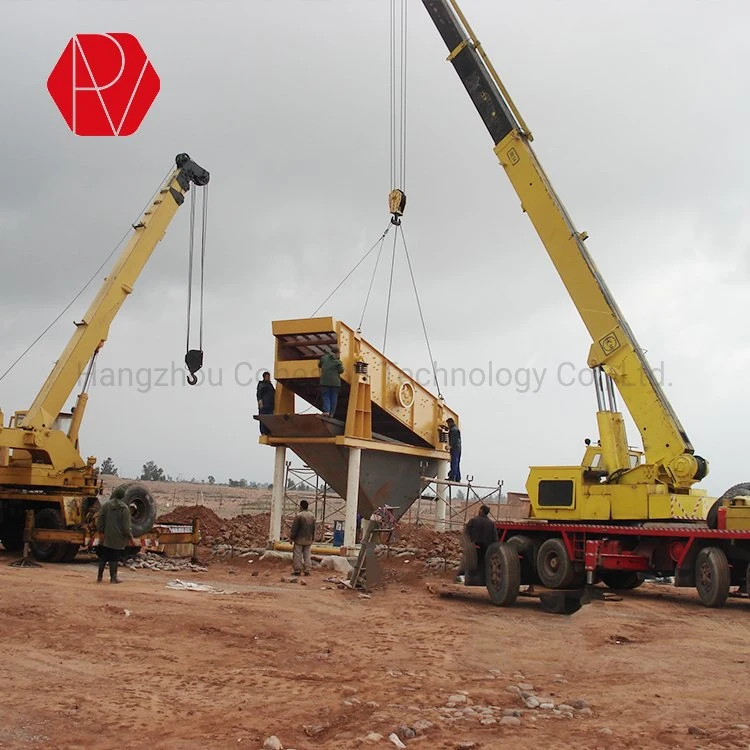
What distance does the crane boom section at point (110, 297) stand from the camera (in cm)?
1998

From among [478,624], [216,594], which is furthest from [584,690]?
[216,594]

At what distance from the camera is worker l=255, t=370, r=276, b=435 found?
21641mm

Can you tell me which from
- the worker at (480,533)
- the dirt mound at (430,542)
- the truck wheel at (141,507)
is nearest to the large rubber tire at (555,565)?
the worker at (480,533)

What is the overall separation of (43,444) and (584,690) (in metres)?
14.7

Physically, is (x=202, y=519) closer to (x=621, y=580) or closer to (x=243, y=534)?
(x=243, y=534)

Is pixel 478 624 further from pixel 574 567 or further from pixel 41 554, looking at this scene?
pixel 41 554

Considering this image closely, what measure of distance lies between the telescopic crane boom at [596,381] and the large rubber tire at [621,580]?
238 centimetres

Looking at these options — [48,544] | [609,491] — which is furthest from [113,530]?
[609,491]

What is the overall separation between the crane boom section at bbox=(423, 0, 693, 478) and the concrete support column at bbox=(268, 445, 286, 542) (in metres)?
8.53

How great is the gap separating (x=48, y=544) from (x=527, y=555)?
34.4 ft

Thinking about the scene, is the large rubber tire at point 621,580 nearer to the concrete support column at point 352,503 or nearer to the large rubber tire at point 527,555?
the large rubber tire at point 527,555

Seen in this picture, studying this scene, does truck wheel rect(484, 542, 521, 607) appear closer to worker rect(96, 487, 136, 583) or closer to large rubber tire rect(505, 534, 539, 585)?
large rubber tire rect(505, 534, 539, 585)

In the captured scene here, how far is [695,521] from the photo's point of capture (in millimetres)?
15922

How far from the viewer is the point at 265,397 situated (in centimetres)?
2167
